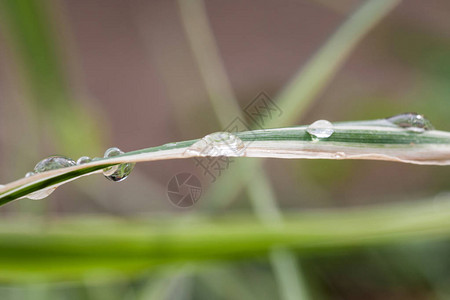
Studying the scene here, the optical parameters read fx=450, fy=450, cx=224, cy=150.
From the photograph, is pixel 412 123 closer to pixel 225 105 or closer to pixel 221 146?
pixel 221 146

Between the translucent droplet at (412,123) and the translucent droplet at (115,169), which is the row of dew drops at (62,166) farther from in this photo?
the translucent droplet at (412,123)

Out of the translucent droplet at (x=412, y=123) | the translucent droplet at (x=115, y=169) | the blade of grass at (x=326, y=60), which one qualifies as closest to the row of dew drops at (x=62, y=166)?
the translucent droplet at (x=115, y=169)

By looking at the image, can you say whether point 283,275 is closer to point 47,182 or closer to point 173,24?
point 47,182

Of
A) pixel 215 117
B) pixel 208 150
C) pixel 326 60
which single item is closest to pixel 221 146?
pixel 208 150

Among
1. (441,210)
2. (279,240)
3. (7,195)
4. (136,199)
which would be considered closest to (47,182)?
(7,195)

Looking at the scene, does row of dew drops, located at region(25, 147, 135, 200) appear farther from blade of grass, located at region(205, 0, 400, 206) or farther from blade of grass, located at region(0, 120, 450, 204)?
blade of grass, located at region(205, 0, 400, 206)
